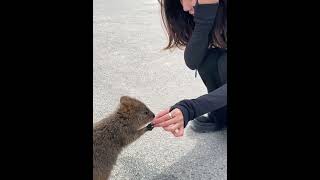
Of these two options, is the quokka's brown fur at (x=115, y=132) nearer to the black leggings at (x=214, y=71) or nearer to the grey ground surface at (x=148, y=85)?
→ the grey ground surface at (x=148, y=85)

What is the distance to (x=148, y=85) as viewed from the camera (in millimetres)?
2094

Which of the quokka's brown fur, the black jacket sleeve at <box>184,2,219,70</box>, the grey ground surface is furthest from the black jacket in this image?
the quokka's brown fur

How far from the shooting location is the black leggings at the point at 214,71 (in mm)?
1761

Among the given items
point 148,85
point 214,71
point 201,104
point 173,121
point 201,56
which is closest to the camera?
point 173,121

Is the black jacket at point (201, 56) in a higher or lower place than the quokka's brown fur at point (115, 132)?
higher

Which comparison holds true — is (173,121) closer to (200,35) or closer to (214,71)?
(200,35)

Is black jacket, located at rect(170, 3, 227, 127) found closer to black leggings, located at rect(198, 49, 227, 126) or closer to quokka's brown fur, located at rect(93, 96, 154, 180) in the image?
black leggings, located at rect(198, 49, 227, 126)

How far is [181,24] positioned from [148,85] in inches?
20.7

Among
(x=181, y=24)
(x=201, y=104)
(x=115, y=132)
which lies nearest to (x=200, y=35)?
(x=181, y=24)

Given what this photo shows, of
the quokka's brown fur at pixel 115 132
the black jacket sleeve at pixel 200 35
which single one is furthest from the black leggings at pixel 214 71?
the quokka's brown fur at pixel 115 132

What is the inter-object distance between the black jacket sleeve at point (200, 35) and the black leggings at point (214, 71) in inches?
2.4
